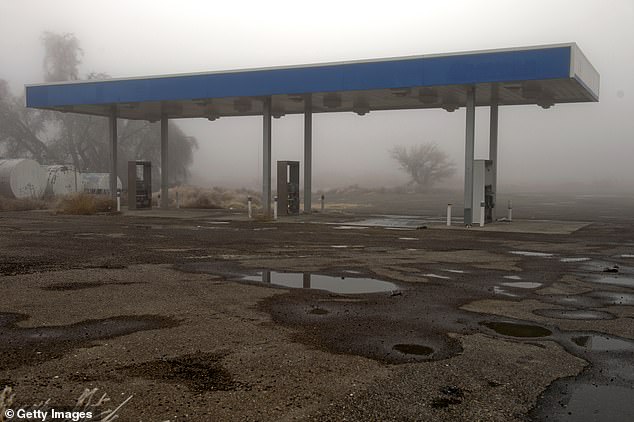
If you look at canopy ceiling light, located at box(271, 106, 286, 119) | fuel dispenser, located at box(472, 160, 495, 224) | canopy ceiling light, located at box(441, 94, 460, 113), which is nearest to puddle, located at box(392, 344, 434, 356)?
fuel dispenser, located at box(472, 160, 495, 224)

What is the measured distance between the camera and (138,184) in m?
32.9

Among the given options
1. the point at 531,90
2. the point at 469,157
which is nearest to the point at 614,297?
the point at 469,157

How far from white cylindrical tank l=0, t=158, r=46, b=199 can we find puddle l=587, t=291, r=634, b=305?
39254 millimetres

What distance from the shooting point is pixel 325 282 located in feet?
35.4

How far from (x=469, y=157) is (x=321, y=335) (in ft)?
60.6

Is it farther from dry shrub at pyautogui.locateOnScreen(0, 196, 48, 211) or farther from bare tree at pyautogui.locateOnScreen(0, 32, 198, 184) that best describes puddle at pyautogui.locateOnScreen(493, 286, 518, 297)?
bare tree at pyautogui.locateOnScreen(0, 32, 198, 184)

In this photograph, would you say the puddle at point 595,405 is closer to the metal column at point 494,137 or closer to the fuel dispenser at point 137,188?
the metal column at point 494,137

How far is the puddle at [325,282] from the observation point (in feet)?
33.3

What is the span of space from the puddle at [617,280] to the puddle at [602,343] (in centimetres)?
437

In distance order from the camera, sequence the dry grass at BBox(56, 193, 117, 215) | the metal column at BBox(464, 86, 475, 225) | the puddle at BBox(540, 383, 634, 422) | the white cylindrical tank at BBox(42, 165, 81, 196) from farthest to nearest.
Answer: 1. the white cylindrical tank at BBox(42, 165, 81, 196)
2. the dry grass at BBox(56, 193, 117, 215)
3. the metal column at BBox(464, 86, 475, 225)
4. the puddle at BBox(540, 383, 634, 422)

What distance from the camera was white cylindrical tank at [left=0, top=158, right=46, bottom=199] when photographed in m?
39.4

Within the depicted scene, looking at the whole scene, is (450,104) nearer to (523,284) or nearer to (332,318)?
(523,284)

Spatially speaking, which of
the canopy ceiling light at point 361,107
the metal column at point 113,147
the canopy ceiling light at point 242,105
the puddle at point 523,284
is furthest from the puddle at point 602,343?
the metal column at point 113,147

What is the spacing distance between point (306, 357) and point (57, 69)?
65625mm
